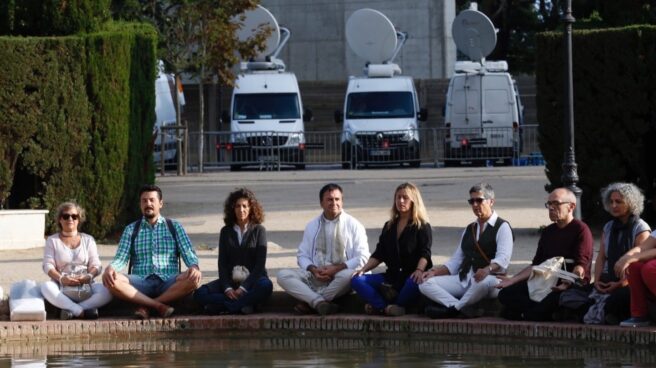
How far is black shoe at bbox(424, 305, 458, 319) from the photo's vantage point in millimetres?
12992

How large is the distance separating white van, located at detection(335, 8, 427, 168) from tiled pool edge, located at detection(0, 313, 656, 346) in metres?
26.3

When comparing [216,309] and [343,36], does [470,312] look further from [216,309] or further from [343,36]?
[343,36]

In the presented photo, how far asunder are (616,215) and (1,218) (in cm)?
872

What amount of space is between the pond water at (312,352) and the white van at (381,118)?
26778mm

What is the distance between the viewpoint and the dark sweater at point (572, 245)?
12.7m

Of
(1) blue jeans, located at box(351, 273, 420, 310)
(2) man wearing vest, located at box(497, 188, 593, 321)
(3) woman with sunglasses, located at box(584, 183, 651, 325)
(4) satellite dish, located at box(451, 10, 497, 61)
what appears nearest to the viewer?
(3) woman with sunglasses, located at box(584, 183, 651, 325)

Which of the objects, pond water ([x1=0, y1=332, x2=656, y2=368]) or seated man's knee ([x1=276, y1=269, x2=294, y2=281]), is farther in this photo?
seated man's knee ([x1=276, y1=269, x2=294, y2=281])

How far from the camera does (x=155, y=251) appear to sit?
13789 mm

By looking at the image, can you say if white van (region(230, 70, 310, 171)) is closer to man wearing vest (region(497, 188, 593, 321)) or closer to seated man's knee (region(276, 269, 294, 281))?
seated man's knee (region(276, 269, 294, 281))

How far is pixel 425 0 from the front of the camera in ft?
163

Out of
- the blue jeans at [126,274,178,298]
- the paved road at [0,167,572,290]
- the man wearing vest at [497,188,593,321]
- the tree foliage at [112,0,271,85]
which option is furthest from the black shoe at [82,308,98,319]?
the tree foliage at [112,0,271,85]

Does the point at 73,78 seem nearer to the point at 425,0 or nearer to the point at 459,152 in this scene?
the point at 459,152

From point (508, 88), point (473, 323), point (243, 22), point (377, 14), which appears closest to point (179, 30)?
point (243, 22)

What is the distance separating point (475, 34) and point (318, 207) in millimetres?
16552
